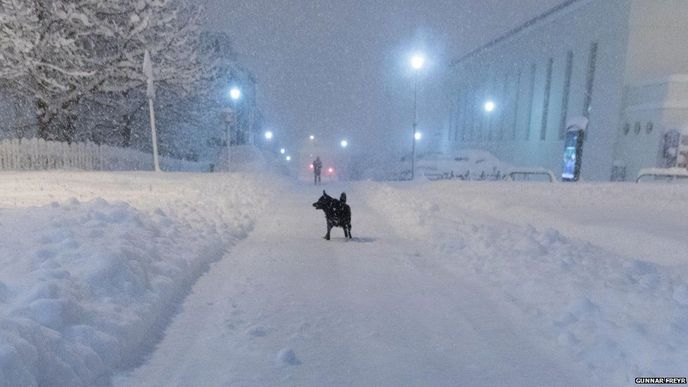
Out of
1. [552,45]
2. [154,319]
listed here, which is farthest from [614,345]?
[552,45]

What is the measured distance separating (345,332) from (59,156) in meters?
17.9

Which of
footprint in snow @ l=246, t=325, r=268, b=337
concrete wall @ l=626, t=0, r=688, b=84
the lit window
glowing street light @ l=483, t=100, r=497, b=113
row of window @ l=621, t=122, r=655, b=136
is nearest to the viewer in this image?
footprint in snow @ l=246, t=325, r=268, b=337

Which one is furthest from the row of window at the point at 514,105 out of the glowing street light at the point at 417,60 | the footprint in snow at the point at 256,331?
the footprint in snow at the point at 256,331

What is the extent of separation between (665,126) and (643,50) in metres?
7.39

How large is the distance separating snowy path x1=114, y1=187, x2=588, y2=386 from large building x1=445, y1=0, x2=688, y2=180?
93.0 ft

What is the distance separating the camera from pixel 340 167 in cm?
6588

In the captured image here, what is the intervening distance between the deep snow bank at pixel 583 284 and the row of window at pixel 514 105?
105 ft

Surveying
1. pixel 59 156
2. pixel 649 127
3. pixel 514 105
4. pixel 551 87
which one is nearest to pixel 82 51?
pixel 59 156

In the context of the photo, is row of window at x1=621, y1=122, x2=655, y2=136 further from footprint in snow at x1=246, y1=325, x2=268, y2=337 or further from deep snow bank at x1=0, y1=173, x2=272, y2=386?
footprint in snow at x1=246, y1=325, x2=268, y2=337

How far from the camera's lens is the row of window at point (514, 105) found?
130ft

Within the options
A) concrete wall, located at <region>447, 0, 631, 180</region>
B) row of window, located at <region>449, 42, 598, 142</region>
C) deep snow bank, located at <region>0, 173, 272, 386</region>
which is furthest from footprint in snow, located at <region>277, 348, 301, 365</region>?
row of window, located at <region>449, 42, 598, 142</region>

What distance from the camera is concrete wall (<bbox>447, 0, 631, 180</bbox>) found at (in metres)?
32.1

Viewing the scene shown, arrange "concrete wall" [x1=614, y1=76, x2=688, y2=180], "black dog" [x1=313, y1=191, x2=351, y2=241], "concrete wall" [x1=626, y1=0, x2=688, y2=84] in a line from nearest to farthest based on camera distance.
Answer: "black dog" [x1=313, y1=191, x2=351, y2=241], "concrete wall" [x1=614, y1=76, x2=688, y2=180], "concrete wall" [x1=626, y1=0, x2=688, y2=84]

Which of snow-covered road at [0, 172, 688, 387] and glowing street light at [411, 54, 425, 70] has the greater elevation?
glowing street light at [411, 54, 425, 70]
